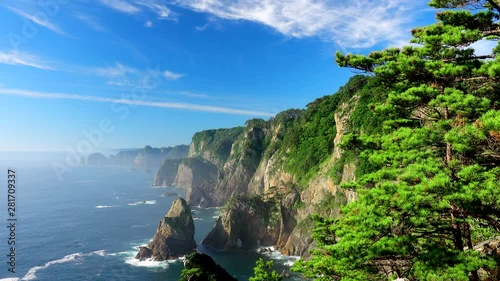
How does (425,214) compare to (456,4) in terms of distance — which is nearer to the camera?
(425,214)

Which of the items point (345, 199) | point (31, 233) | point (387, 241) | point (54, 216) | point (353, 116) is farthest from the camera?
point (54, 216)

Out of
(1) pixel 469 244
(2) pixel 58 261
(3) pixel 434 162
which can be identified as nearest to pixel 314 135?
(2) pixel 58 261

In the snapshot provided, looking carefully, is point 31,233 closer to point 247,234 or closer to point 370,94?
point 247,234

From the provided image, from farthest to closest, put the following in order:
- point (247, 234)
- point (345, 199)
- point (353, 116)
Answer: point (247, 234) → point (353, 116) → point (345, 199)

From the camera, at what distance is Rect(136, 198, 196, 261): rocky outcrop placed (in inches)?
3159

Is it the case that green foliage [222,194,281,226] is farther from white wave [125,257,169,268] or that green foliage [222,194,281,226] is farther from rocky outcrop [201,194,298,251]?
white wave [125,257,169,268]

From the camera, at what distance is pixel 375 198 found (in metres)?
14.0

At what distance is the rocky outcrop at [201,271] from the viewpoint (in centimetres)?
4366

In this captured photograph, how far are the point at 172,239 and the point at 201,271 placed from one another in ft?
135

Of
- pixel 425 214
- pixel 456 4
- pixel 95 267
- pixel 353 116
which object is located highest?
pixel 353 116

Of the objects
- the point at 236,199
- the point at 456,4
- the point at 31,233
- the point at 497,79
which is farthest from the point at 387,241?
the point at 31,233

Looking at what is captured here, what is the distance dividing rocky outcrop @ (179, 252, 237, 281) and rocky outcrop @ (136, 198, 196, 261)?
35666 millimetres

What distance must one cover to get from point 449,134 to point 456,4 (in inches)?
242

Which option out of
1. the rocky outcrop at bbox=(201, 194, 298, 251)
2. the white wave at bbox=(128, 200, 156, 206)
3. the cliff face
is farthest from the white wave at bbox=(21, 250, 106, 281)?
the white wave at bbox=(128, 200, 156, 206)
